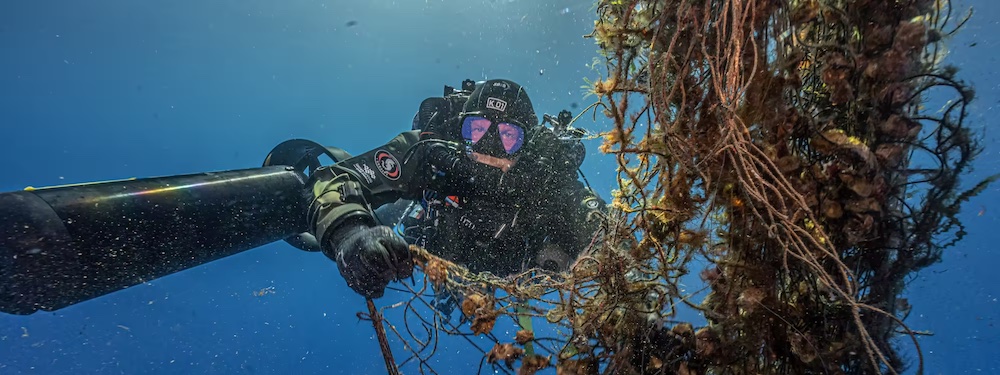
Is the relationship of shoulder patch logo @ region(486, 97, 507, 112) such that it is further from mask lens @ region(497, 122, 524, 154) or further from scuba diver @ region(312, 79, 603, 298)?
mask lens @ region(497, 122, 524, 154)

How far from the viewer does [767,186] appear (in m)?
1.49

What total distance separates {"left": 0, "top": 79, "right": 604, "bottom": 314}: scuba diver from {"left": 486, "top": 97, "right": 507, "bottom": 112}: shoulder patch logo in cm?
2

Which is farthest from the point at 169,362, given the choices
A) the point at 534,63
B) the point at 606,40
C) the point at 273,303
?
the point at 606,40

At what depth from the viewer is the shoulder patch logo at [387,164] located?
4.98 m

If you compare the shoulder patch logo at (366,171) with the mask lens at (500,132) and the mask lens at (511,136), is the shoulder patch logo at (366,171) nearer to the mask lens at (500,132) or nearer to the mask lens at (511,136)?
the mask lens at (500,132)

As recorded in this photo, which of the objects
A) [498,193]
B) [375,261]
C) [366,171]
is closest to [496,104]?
[498,193]

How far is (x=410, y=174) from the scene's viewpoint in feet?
16.9

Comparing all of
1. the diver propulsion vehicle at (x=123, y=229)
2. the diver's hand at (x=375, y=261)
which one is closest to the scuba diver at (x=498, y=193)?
the diver propulsion vehicle at (x=123, y=229)

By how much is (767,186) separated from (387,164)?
426cm

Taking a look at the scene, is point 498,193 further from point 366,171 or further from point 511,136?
point 366,171

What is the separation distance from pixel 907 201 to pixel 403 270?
Result: 2851mm

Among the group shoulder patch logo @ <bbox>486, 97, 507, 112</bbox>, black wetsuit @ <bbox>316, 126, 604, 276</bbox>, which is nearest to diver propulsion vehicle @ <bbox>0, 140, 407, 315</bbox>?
black wetsuit @ <bbox>316, 126, 604, 276</bbox>

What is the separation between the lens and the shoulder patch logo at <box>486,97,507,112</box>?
5422 mm

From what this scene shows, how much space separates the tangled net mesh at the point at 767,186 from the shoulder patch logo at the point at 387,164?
2.94m
